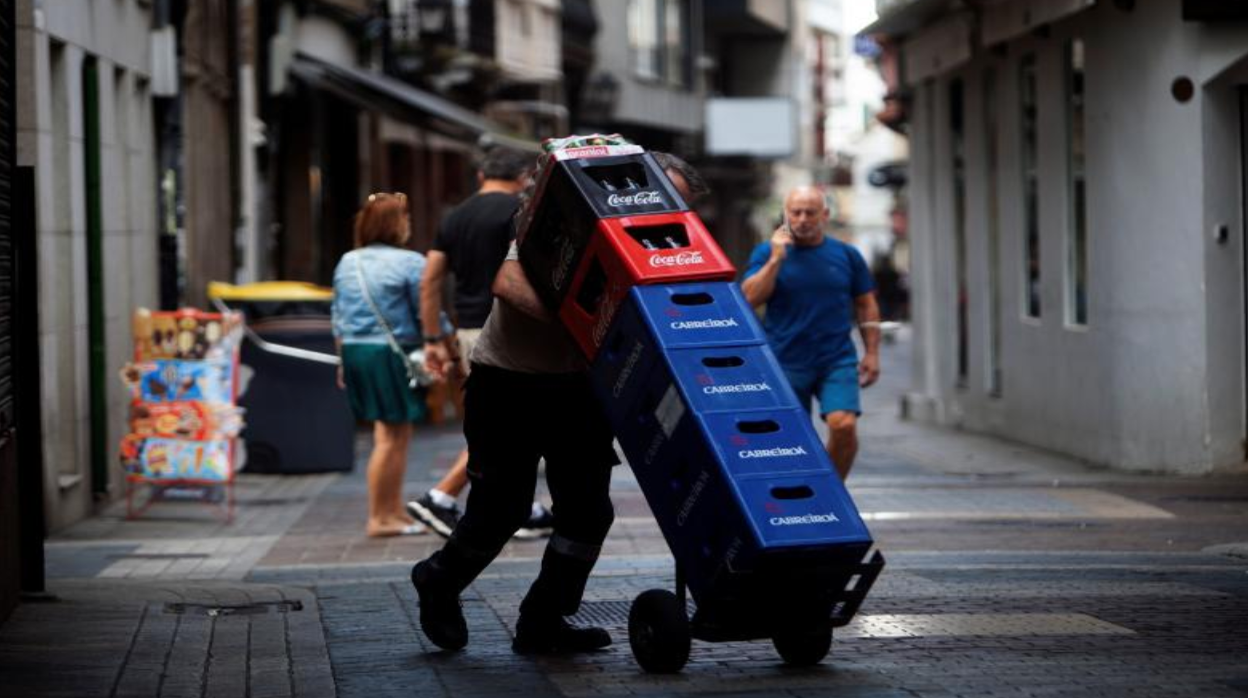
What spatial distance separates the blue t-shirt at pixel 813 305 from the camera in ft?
39.1

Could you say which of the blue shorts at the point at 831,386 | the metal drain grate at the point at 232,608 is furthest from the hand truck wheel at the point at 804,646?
the blue shorts at the point at 831,386

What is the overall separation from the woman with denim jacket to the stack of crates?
16.8ft

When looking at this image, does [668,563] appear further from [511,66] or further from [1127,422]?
[511,66]

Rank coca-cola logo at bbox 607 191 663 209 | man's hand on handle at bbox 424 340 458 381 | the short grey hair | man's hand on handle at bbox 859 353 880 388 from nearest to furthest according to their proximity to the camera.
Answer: coca-cola logo at bbox 607 191 663 209
the short grey hair
man's hand on handle at bbox 424 340 458 381
man's hand on handle at bbox 859 353 880 388

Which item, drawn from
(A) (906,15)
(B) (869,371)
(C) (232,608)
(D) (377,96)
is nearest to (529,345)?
(C) (232,608)

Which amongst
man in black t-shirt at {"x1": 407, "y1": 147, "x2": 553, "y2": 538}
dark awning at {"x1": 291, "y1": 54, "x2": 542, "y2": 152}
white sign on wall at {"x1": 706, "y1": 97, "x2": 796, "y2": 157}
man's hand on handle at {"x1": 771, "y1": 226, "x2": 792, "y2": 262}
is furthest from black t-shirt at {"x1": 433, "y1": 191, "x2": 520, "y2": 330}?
white sign on wall at {"x1": 706, "y1": 97, "x2": 796, "y2": 157}

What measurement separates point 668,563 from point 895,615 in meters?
2.26

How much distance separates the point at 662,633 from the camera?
782 cm

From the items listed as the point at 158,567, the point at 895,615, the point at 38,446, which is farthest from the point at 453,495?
the point at 895,615

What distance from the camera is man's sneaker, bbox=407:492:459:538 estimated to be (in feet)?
41.7

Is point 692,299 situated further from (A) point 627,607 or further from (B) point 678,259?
(A) point 627,607

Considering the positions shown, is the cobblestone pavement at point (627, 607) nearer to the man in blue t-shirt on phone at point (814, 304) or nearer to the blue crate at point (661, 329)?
the man in blue t-shirt on phone at point (814, 304)

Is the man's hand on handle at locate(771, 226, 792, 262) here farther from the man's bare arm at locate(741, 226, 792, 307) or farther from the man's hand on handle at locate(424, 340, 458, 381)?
the man's hand on handle at locate(424, 340, 458, 381)

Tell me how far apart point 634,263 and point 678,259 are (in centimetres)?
15
